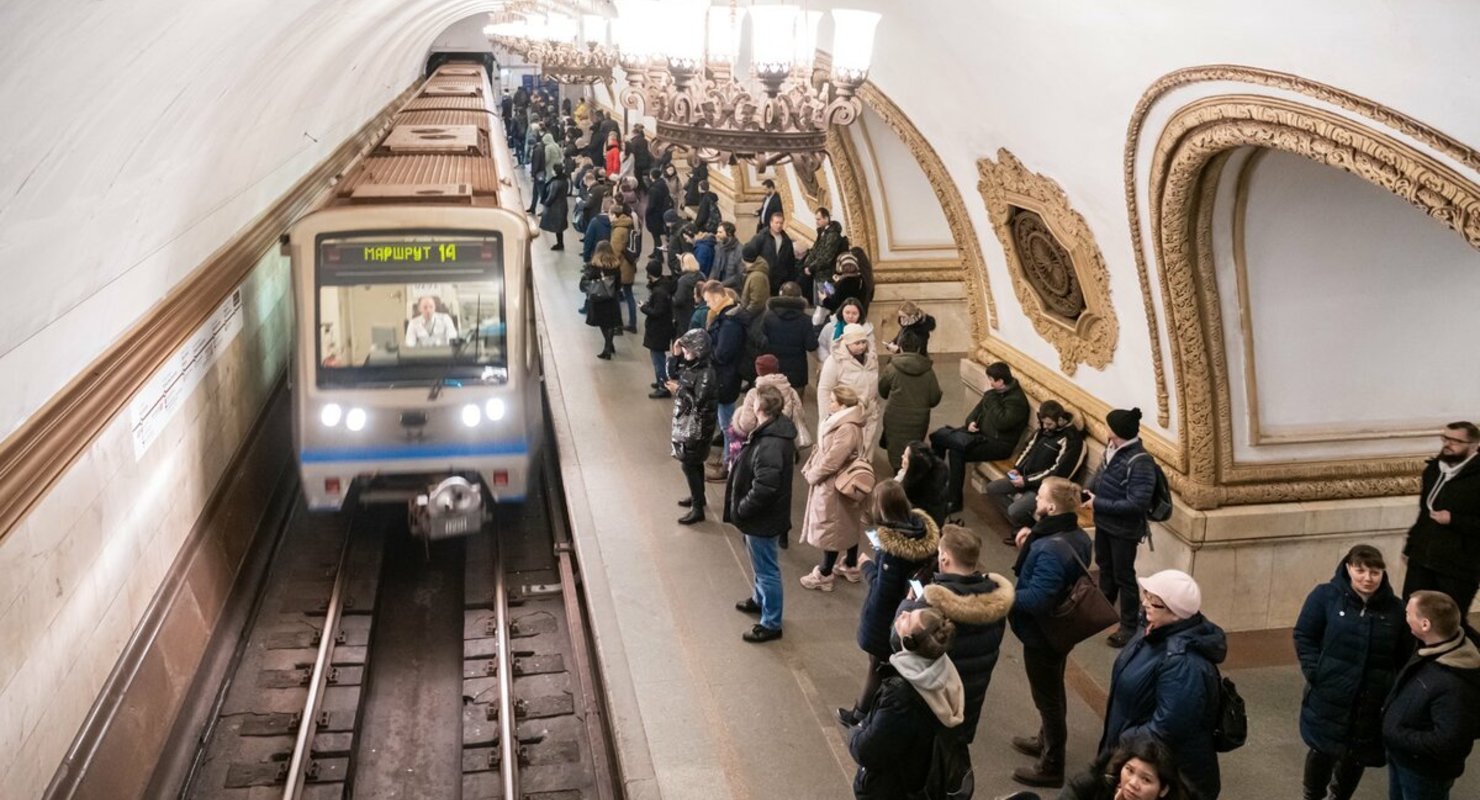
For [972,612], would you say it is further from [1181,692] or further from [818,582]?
[818,582]

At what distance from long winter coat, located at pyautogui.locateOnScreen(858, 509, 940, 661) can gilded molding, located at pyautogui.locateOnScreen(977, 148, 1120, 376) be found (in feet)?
8.89

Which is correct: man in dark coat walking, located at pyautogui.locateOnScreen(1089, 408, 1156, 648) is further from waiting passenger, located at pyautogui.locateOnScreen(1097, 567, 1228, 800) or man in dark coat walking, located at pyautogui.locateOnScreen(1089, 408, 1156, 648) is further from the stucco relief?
waiting passenger, located at pyautogui.locateOnScreen(1097, 567, 1228, 800)

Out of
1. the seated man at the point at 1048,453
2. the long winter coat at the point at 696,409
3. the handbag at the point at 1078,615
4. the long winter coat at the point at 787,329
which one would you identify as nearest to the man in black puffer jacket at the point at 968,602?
the handbag at the point at 1078,615

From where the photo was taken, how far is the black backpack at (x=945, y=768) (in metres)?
4.27

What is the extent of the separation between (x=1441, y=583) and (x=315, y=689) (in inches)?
229

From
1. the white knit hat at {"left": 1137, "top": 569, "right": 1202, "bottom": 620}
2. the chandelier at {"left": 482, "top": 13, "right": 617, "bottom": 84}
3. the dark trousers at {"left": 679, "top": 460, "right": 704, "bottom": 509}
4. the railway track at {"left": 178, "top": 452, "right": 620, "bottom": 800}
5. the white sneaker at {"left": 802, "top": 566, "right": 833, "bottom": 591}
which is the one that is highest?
the chandelier at {"left": 482, "top": 13, "right": 617, "bottom": 84}

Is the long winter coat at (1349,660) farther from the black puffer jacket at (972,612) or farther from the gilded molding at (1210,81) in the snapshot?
the gilded molding at (1210,81)

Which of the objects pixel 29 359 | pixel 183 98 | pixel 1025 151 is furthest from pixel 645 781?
pixel 1025 151

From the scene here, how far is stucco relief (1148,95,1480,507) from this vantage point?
4469mm

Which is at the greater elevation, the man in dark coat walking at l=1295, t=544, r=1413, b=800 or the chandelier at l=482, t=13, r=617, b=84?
the chandelier at l=482, t=13, r=617, b=84

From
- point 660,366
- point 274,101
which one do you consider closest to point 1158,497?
point 660,366

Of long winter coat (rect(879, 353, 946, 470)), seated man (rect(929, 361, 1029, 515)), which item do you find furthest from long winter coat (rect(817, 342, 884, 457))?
seated man (rect(929, 361, 1029, 515))

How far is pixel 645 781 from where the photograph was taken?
5.77 m

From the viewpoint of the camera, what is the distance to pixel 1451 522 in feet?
19.7
